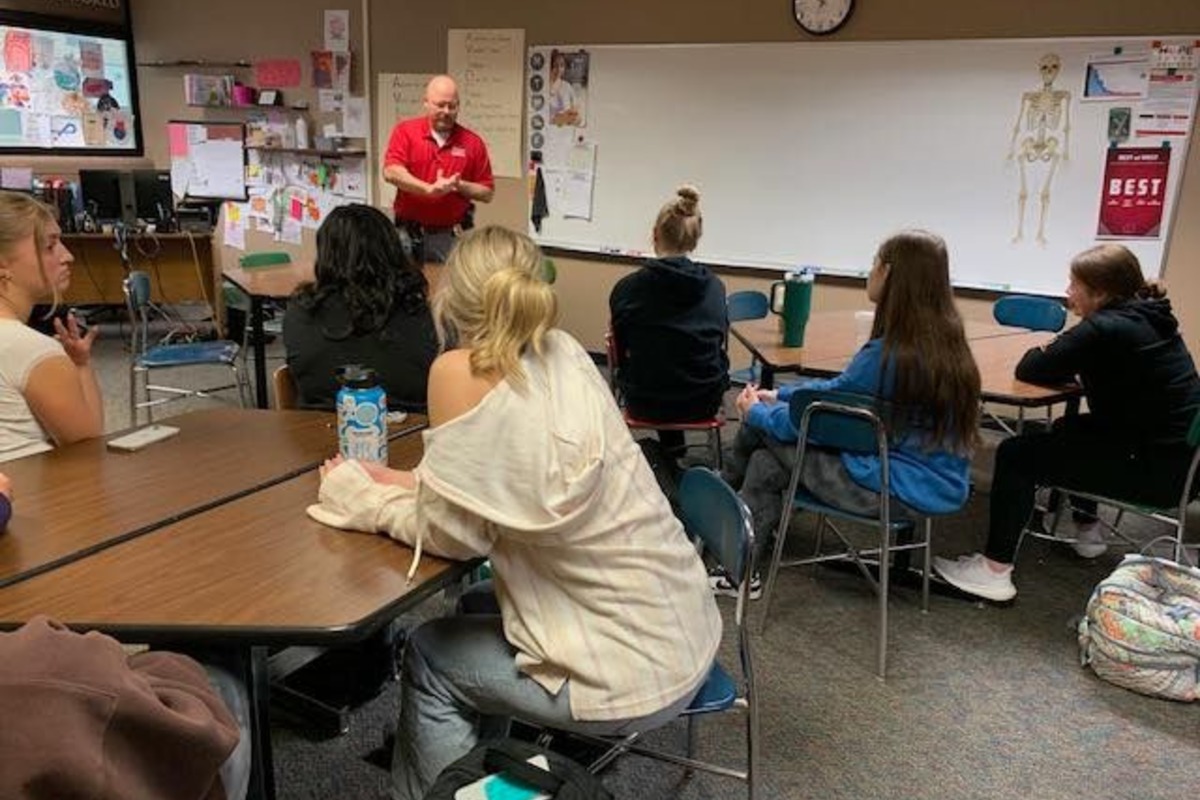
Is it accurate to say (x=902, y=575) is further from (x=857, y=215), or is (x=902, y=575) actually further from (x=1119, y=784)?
(x=857, y=215)

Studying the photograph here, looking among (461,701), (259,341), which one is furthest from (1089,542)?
(259,341)

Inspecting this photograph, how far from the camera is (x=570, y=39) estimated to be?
17.6ft

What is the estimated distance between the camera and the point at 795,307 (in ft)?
10.6

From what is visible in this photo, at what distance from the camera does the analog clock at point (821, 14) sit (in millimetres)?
4621

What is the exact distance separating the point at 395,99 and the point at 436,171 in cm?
170

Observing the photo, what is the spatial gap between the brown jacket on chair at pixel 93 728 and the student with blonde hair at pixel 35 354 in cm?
107

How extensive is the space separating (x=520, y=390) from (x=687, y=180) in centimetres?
406

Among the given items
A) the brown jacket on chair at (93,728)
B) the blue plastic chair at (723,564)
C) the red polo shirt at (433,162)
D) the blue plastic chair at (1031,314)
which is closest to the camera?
the brown jacket on chair at (93,728)

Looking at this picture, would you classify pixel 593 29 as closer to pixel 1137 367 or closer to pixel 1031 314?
pixel 1031 314

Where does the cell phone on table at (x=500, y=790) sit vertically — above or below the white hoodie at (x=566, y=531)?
below

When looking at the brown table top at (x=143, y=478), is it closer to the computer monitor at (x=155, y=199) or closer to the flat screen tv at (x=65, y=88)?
the computer monitor at (x=155, y=199)

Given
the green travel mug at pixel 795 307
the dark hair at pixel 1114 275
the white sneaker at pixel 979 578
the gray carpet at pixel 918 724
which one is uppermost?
the dark hair at pixel 1114 275

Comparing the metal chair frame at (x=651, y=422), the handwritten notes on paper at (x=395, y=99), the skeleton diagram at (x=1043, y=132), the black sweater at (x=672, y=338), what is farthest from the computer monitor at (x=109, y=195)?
the skeleton diagram at (x=1043, y=132)

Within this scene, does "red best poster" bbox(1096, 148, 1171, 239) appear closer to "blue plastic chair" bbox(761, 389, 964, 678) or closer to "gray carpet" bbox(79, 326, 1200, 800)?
"gray carpet" bbox(79, 326, 1200, 800)
